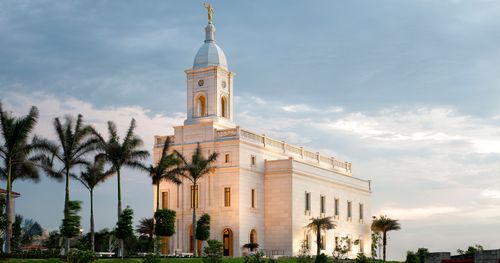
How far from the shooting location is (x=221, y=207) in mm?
69000

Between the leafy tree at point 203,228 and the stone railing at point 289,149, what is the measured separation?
913 centimetres

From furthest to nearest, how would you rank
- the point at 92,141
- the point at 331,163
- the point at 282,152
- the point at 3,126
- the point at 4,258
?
the point at 331,163 < the point at 282,152 < the point at 92,141 < the point at 3,126 < the point at 4,258

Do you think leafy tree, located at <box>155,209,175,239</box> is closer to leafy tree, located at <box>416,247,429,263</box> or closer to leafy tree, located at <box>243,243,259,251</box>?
leafy tree, located at <box>243,243,259,251</box>

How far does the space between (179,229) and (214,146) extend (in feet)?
26.9

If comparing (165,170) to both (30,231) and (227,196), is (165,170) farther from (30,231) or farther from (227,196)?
(30,231)

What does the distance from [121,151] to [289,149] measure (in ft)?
80.1

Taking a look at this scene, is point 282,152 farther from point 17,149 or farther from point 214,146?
point 17,149

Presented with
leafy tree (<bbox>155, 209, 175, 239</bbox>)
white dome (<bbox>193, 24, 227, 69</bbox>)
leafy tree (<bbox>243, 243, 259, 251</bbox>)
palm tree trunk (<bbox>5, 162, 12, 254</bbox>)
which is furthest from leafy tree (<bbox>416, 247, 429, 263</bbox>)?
palm tree trunk (<bbox>5, 162, 12, 254</bbox>)

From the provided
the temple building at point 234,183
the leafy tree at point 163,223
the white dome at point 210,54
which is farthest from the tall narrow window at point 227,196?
the white dome at point 210,54

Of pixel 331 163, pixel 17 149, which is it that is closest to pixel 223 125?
pixel 331 163

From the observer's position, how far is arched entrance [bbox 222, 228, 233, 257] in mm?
68500

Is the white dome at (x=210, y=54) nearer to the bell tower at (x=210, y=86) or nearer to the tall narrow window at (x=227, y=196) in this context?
the bell tower at (x=210, y=86)

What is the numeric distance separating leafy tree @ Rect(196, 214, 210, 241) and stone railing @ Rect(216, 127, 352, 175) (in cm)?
913

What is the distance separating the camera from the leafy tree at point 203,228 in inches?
2488
